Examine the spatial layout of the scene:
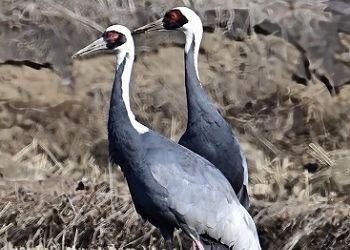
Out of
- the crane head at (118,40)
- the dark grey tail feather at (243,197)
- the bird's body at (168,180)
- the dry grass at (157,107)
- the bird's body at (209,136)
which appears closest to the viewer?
the bird's body at (168,180)

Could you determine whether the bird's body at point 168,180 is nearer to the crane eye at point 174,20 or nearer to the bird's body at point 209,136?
the bird's body at point 209,136

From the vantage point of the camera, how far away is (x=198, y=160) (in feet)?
27.2

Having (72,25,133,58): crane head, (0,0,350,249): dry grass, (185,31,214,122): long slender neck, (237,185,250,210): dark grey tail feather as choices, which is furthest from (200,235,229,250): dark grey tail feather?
(0,0,350,249): dry grass

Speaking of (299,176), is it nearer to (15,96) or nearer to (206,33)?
(206,33)

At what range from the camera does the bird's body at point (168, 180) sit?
8.23 metres

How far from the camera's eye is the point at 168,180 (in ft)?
27.0

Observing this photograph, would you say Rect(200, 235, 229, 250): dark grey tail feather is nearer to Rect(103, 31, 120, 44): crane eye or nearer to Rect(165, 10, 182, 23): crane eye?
Rect(103, 31, 120, 44): crane eye

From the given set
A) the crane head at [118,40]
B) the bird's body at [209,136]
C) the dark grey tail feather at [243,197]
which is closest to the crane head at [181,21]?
the bird's body at [209,136]

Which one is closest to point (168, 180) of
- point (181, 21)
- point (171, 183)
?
point (171, 183)

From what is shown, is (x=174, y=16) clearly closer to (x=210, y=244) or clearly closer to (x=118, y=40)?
(x=118, y=40)

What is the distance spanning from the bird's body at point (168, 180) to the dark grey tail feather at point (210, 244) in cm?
5

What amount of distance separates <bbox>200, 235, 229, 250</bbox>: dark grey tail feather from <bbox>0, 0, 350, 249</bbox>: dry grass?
177cm

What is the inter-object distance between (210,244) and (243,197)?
0.66 meters

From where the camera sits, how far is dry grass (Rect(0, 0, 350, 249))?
10.6m
